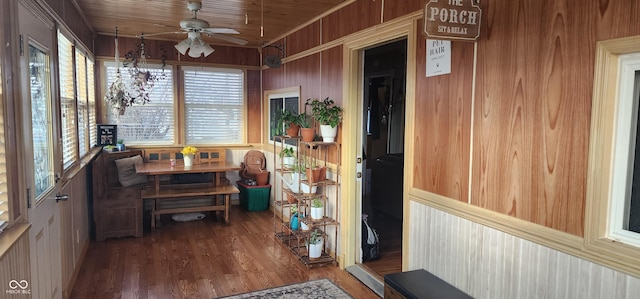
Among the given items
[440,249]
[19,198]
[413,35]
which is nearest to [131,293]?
[19,198]

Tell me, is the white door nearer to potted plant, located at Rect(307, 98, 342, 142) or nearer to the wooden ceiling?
the wooden ceiling

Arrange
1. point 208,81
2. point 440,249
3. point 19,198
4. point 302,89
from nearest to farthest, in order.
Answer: point 19,198 → point 440,249 → point 302,89 → point 208,81

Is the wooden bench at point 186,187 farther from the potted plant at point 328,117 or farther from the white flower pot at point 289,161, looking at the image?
the potted plant at point 328,117

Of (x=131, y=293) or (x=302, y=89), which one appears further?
(x=302, y=89)

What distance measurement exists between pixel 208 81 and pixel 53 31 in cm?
335

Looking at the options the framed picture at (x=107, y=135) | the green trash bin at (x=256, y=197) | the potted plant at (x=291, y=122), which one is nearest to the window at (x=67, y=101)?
the framed picture at (x=107, y=135)

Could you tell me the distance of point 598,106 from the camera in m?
1.78

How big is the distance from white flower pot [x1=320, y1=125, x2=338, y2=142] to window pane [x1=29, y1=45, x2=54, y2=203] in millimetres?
2196

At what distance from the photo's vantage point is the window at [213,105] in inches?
246

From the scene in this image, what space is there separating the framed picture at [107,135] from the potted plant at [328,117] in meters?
3.18

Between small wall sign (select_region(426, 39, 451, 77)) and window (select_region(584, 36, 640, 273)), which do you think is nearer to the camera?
window (select_region(584, 36, 640, 273))

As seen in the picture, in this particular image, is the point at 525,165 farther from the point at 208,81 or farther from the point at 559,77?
the point at 208,81

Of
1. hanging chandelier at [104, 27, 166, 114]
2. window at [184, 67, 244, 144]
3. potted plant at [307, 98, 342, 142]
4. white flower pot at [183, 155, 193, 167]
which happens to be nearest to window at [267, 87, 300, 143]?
window at [184, 67, 244, 144]

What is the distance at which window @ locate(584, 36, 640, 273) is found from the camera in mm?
1720
